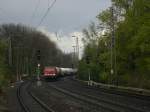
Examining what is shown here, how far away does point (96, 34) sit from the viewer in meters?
99.5

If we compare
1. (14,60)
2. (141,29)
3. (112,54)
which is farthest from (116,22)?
(14,60)

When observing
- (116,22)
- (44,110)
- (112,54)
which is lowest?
(44,110)

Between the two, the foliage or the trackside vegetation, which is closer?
the trackside vegetation

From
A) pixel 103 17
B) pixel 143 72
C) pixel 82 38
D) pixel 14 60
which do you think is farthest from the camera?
pixel 14 60

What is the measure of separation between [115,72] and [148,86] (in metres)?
8.87

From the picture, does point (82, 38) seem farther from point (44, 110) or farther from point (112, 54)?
point (44, 110)

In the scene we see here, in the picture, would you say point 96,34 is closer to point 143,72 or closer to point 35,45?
point 35,45

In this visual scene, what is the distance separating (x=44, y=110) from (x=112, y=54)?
118 ft

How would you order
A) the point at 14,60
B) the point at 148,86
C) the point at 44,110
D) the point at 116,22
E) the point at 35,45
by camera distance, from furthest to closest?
the point at 35,45 < the point at 14,60 < the point at 116,22 < the point at 148,86 < the point at 44,110

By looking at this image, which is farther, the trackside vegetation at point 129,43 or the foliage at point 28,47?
the foliage at point 28,47

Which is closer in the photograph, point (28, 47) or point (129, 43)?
point (129, 43)

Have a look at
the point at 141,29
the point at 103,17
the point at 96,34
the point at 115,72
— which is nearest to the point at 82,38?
the point at 96,34

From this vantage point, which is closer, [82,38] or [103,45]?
[103,45]

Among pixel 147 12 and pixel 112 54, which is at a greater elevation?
pixel 147 12
